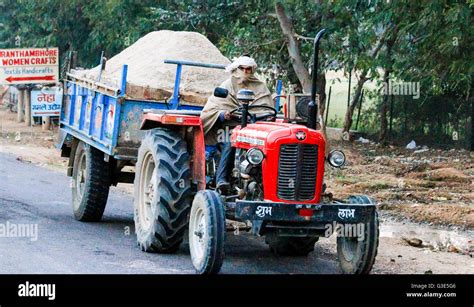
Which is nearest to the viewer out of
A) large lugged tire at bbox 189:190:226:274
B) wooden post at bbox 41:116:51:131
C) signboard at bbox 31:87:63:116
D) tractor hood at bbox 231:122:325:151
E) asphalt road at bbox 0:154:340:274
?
large lugged tire at bbox 189:190:226:274

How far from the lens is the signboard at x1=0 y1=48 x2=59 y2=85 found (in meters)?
31.1

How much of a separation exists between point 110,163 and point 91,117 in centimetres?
69

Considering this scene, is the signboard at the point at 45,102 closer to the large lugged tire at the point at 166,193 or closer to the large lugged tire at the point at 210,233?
the large lugged tire at the point at 166,193

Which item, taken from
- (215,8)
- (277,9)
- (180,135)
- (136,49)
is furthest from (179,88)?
(215,8)

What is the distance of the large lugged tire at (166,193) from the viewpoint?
11.3m

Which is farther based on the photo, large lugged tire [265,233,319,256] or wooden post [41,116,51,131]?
wooden post [41,116,51,131]

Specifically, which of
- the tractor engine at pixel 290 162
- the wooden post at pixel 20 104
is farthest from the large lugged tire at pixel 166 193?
the wooden post at pixel 20 104

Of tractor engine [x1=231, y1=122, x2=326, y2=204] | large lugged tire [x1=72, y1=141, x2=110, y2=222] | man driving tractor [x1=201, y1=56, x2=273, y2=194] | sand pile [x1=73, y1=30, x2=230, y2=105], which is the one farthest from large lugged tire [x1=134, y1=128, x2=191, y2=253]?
large lugged tire [x1=72, y1=141, x2=110, y2=222]

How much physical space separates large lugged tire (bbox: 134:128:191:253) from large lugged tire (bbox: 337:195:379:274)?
6.09ft

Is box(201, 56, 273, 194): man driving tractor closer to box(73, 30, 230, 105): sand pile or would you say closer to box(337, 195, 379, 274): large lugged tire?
box(337, 195, 379, 274): large lugged tire

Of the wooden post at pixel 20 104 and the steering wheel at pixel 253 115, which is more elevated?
the steering wheel at pixel 253 115

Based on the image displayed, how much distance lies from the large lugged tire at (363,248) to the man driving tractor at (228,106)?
1447 millimetres

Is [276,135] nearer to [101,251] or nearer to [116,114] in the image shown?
[101,251]

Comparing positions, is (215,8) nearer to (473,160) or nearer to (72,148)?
(473,160)
